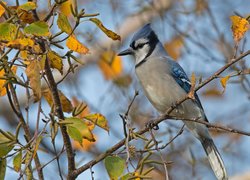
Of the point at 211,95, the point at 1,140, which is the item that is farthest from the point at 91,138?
the point at 211,95

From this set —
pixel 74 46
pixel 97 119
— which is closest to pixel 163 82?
pixel 97 119

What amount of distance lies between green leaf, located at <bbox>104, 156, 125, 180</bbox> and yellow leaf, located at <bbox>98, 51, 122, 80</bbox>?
84.4 inches

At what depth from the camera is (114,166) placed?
1711 millimetres

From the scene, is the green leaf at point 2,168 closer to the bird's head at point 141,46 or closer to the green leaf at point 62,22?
the green leaf at point 62,22

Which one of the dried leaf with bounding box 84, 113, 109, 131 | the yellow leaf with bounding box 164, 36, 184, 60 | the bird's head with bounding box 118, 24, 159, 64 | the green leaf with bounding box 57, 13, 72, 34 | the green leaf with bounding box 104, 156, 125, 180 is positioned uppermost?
the yellow leaf with bounding box 164, 36, 184, 60

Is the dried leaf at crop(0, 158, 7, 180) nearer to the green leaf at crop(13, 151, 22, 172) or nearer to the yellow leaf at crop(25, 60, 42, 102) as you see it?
the green leaf at crop(13, 151, 22, 172)

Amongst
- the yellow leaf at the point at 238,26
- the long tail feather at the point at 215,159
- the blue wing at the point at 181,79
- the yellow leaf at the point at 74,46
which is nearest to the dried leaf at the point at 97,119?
the yellow leaf at the point at 74,46

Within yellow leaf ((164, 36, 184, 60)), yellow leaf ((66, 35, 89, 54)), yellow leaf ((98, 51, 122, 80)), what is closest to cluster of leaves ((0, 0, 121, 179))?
yellow leaf ((66, 35, 89, 54))

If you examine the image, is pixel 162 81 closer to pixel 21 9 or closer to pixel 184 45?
pixel 184 45

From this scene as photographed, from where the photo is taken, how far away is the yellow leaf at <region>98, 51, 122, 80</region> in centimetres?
402

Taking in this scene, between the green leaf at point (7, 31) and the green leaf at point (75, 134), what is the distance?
28cm

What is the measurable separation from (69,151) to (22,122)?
162 mm

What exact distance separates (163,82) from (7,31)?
1859 millimetres

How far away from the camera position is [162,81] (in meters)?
3.37
